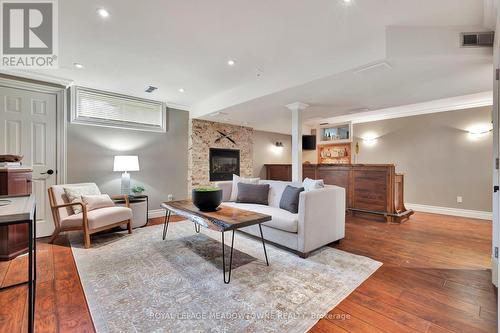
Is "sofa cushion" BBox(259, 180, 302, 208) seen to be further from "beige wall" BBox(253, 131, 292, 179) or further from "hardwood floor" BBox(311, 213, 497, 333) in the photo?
"beige wall" BBox(253, 131, 292, 179)

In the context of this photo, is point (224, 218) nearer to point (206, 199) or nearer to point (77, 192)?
point (206, 199)

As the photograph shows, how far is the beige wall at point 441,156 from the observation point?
4.54 m

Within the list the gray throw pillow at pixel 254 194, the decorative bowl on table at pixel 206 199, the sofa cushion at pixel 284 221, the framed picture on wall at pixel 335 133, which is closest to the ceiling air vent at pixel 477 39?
the sofa cushion at pixel 284 221

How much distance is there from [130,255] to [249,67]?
114 inches

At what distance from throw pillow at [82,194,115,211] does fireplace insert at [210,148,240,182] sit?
2.52 m

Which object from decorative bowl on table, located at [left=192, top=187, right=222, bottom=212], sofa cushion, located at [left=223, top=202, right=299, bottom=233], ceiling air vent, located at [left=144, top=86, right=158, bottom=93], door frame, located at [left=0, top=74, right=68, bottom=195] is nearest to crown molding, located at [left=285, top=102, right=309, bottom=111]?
sofa cushion, located at [left=223, top=202, right=299, bottom=233]

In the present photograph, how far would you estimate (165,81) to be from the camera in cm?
363

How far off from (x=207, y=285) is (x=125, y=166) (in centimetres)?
286

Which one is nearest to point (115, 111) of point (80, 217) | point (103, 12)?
point (80, 217)

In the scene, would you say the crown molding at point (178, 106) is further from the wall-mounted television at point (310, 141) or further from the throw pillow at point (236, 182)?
the wall-mounted television at point (310, 141)

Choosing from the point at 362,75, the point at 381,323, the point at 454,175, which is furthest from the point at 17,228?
the point at 454,175

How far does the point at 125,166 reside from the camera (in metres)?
3.91

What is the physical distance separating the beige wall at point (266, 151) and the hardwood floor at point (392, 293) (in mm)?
4092

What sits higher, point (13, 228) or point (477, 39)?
point (477, 39)
